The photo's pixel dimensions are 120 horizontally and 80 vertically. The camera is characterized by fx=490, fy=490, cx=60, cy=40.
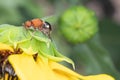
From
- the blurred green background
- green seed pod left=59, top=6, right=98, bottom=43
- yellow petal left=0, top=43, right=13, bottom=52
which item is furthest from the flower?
green seed pod left=59, top=6, right=98, bottom=43

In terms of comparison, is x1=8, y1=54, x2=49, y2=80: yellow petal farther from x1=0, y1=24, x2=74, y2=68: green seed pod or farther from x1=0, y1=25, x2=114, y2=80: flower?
x1=0, y1=24, x2=74, y2=68: green seed pod

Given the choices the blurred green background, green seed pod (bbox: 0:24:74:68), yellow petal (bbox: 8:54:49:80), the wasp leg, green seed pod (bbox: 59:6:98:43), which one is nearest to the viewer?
yellow petal (bbox: 8:54:49:80)

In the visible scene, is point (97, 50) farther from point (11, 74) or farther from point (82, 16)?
point (11, 74)

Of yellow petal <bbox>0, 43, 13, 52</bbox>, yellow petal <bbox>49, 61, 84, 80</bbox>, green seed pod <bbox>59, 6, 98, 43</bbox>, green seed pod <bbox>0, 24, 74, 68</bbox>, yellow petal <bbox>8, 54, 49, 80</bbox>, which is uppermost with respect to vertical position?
green seed pod <bbox>59, 6, 98, 43</bbox>

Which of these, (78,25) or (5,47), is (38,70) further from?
(78,25)

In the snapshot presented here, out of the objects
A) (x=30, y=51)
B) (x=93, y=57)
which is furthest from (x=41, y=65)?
(x=93, y=57)

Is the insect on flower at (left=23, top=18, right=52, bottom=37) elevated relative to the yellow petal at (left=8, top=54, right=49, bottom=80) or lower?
elevated

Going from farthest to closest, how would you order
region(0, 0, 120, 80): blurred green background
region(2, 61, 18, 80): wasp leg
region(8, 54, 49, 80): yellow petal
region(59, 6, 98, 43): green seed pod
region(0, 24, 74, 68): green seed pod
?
region(0, 0, 120, 80): blurred green background → region(59, 6, 98, 43): green seed pod → region(0, 24, 74, 68): green seed pod → region(2, 61, 18, 80): wasp leg → region(8, 54, 49, 80): yellow petal
